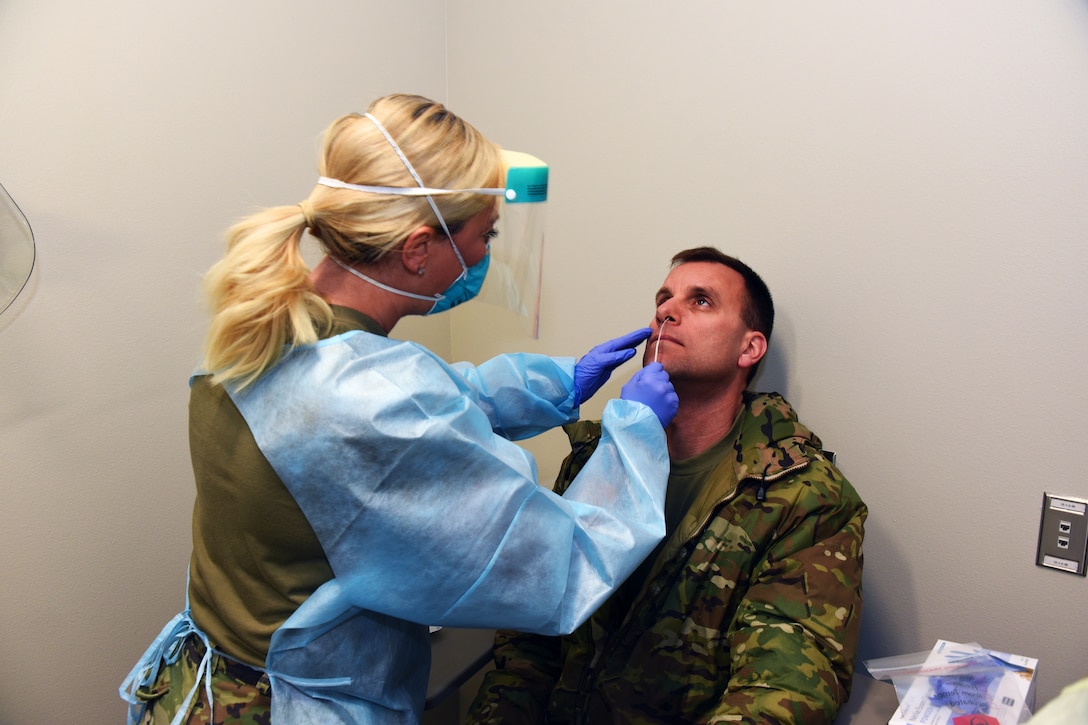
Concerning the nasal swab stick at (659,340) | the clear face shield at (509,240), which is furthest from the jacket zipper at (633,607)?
the clear face shield at (509,240)

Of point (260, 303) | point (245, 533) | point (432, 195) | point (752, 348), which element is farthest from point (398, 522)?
point (752, 348)

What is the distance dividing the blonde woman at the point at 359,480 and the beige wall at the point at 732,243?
58cm

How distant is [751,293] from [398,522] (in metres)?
1.00

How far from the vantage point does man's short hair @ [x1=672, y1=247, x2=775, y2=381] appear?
1.69m

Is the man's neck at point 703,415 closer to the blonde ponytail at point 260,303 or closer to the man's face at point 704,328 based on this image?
the man's face at point 704,328

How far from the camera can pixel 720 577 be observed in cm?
148

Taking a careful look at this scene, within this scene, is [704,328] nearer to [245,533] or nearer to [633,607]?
[633,607]

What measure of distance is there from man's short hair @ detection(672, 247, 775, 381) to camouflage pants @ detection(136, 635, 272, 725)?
3.92 feet

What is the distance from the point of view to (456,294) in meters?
1.34

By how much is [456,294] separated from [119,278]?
84 cm

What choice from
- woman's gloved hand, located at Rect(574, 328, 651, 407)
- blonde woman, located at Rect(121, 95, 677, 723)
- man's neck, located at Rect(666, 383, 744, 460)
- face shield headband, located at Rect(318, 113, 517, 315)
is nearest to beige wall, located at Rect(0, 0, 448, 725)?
blonde woman, located at Rect(121, 95, 677, 723)

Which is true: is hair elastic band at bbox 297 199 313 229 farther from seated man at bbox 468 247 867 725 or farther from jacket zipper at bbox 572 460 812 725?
jacket zipper at bbox 572 460 812 725

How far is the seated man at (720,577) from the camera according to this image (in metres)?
1.35

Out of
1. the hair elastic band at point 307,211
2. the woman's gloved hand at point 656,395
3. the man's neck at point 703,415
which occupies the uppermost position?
the hair elastic band at point 307,211
